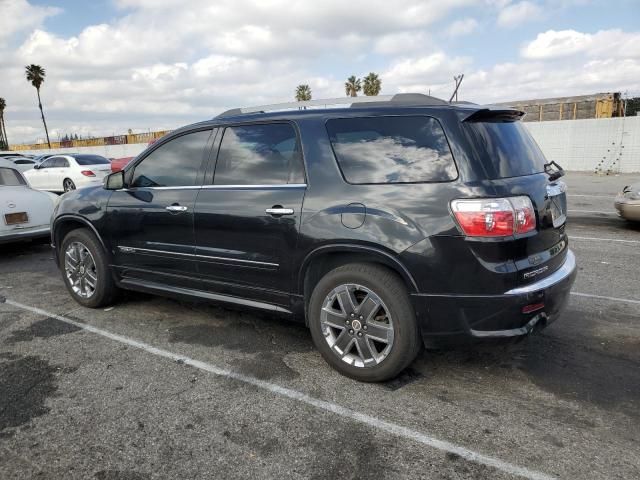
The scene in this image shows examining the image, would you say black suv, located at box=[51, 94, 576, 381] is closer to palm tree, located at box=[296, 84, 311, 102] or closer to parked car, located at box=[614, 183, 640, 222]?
parked car, located at box=[614, 183, 640, 222]

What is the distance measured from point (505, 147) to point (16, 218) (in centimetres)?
713

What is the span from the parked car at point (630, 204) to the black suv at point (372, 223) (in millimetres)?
6003

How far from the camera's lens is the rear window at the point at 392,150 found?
298cm

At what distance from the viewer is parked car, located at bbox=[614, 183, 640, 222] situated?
27.2 feet

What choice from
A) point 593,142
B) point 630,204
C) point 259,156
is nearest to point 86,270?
point 259,156

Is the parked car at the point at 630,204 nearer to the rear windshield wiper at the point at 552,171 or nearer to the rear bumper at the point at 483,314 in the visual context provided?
the rear windshield wiper at the point at 552,171

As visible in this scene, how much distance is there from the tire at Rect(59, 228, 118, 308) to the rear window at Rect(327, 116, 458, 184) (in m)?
2.74

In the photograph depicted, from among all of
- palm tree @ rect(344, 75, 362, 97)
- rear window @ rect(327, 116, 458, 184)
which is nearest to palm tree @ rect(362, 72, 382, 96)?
palm tree @ rect(344, 75, 362, 97)

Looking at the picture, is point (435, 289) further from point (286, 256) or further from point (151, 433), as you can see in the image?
point (151, 433)

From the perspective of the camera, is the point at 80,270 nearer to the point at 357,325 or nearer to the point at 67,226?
the point at 67,226

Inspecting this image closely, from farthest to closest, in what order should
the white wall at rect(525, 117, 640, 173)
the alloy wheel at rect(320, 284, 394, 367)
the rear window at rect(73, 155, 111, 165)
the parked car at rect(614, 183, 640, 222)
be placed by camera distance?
the white wall at rect(525, 117, 640, 173), the rear window at rect(73, 155, 111, 165), the parked car at rect(614, 183, 640, 222), the alloy wheel at rect(320, 284, 394, 367)

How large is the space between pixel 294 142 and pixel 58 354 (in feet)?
8.06

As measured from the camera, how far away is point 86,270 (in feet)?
15.9

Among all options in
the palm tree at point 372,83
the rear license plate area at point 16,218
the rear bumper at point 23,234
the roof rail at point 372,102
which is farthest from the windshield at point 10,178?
the palm tree at point 372,83
